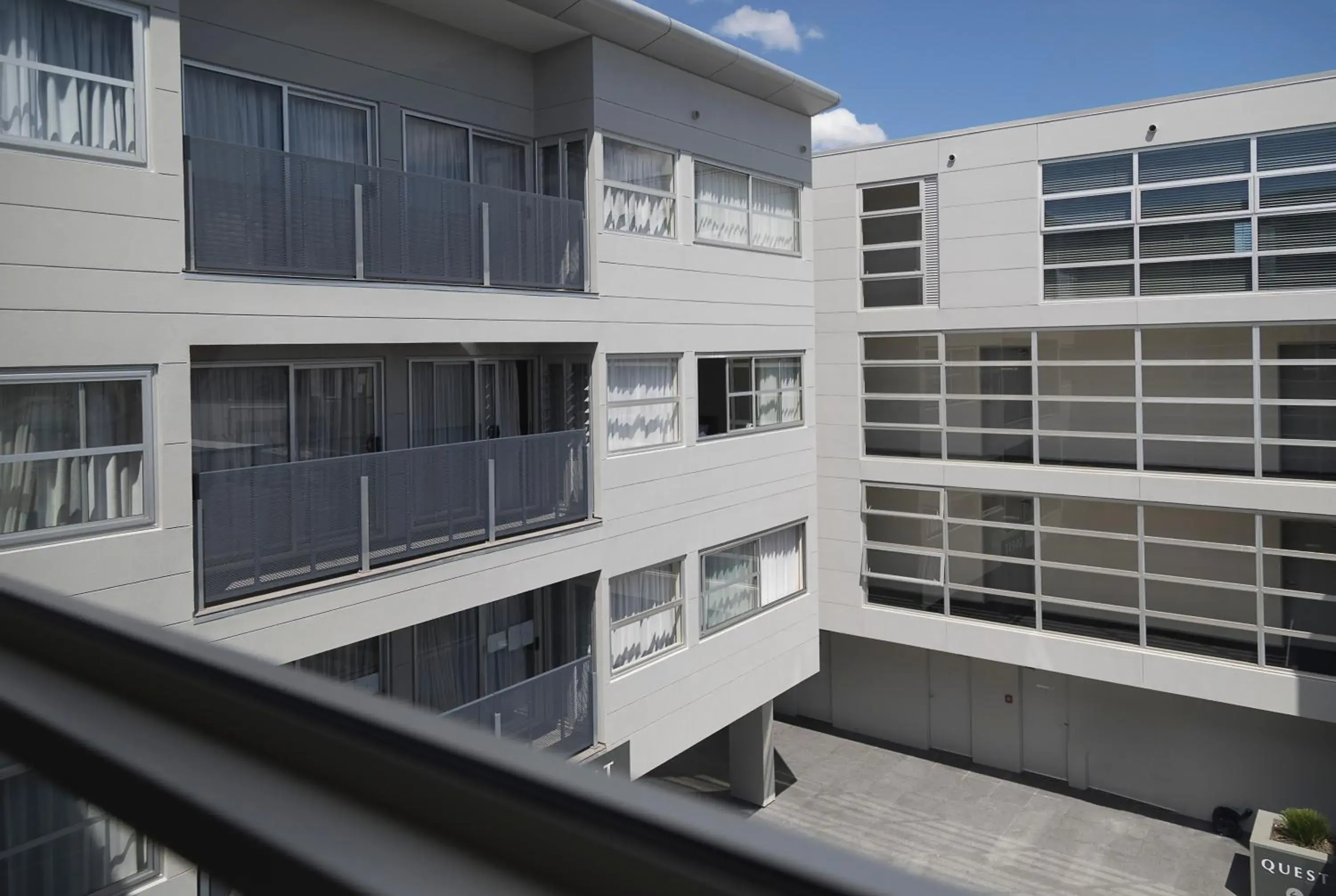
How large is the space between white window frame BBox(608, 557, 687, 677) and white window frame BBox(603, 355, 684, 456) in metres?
1.31

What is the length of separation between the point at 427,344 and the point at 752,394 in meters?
5.22

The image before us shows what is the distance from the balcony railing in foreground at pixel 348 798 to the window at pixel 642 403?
399 inches

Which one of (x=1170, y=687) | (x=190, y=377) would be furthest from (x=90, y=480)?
(x=1170, y=687)

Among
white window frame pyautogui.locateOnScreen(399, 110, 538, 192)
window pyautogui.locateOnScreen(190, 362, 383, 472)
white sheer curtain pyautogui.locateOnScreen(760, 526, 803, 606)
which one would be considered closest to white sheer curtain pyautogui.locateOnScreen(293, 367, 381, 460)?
window pyautogui.locateOnScreen(190, 362, 383, 472)

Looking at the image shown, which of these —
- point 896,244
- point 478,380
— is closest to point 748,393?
point 478,380

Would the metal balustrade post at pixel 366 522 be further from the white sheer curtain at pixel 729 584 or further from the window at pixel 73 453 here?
the white sheer curtain at pixel 729 584

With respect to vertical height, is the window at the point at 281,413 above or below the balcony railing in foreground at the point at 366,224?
below

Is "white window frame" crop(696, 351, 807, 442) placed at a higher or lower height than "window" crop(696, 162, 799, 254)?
lower

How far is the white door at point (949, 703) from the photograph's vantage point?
714 inches

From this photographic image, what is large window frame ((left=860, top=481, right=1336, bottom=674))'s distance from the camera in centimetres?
1469

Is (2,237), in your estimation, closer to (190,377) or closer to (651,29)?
(190,377)

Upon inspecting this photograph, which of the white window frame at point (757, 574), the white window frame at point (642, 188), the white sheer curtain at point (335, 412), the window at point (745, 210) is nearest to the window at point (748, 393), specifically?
the white window frame at point (757, 574)

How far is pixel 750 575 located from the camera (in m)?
13.8

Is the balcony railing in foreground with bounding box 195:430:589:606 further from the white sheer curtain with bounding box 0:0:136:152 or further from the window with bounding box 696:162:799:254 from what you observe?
the window with bounding box 696:162:799:254
